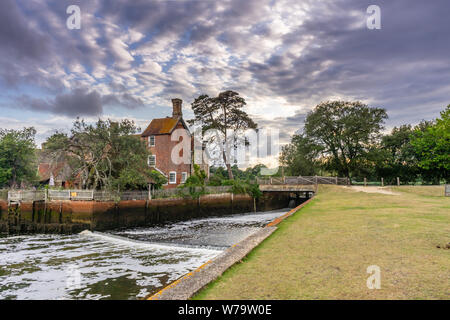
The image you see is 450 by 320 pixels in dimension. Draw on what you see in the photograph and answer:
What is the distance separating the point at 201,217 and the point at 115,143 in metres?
12.8

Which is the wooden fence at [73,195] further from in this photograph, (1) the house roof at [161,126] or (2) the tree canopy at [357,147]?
(2) the tree canopy at [357,147]

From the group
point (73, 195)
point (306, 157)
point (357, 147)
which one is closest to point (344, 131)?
point (357, 147)

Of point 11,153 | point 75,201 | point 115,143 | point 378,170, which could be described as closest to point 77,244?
point 75,201

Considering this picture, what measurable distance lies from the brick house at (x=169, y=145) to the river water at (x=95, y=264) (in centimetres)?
2049

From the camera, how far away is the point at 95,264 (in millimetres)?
11867

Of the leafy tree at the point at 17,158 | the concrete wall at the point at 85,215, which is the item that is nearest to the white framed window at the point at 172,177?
the concrete wall at the point at 85,215

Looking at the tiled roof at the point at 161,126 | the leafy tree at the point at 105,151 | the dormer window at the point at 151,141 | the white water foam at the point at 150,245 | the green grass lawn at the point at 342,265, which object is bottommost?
the white water foam at the point at 150,245

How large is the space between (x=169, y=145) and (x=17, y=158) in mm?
19817

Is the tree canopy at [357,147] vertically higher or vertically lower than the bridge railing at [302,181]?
higher

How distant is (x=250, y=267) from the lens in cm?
632

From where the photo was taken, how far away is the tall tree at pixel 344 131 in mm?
48594

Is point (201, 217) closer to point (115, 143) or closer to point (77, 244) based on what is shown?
point (115, 143)

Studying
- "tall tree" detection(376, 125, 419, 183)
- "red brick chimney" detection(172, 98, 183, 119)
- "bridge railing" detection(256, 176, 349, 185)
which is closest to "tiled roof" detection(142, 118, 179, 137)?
"red brick chimney" detection(172, 98, 183, 119)
